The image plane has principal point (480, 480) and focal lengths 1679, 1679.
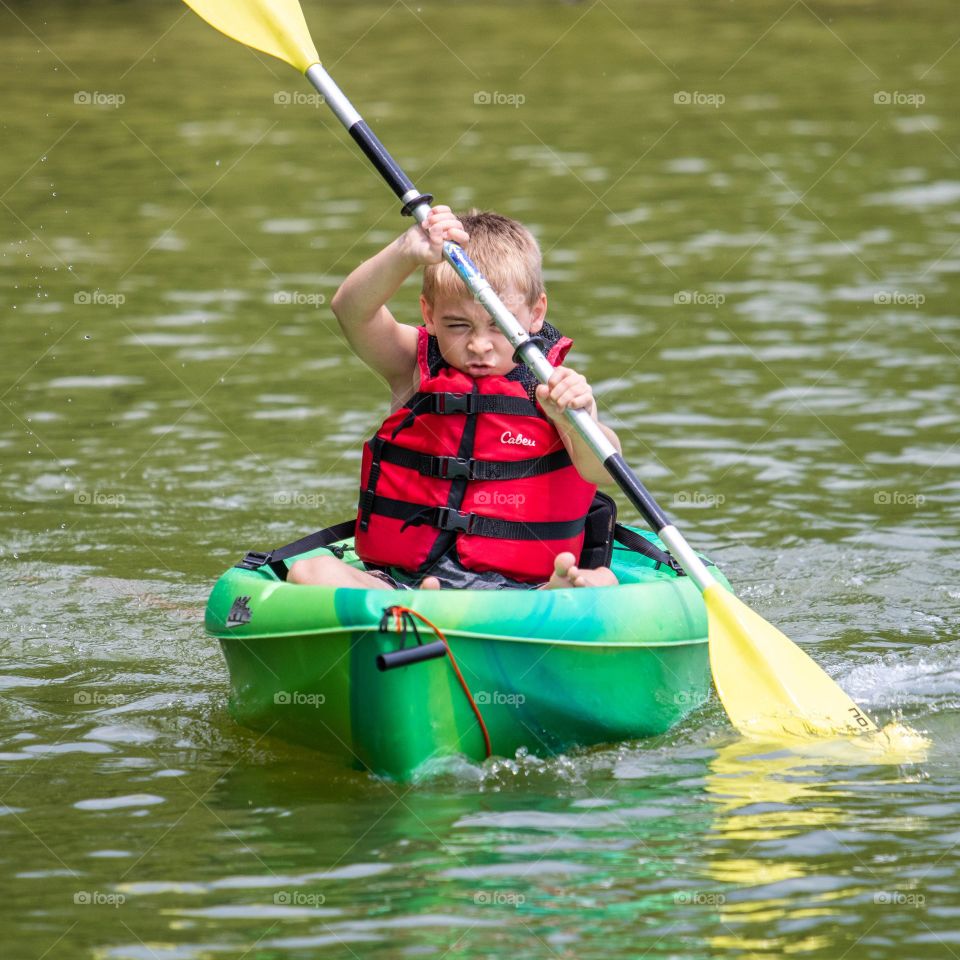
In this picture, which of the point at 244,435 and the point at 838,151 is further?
the point at 838,151

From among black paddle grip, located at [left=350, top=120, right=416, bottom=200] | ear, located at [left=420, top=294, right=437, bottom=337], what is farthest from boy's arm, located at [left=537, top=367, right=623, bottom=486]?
black paddle grip, located at [left=350, top=120, right=416, bottom=200]

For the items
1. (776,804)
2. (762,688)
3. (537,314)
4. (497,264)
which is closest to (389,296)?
(497,264)

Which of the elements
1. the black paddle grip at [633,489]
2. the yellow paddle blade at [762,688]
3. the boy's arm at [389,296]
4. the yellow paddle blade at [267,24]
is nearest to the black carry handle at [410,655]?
the black paddle grip at [633,489]

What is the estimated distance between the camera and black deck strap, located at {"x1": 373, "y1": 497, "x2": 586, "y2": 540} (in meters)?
4.20

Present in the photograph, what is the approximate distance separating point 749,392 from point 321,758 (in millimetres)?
3807

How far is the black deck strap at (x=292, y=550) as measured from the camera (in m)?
4.27

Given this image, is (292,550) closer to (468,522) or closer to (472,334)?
(468,522)

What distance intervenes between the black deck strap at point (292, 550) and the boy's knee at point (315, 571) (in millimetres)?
128

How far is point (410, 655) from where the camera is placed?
3.54 meters

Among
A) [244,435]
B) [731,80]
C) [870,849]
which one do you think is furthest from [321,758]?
[731,80]

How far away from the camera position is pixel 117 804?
3791 millimetres

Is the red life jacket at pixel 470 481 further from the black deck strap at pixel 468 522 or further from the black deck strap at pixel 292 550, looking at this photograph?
the black deck strap at pixel 292 550

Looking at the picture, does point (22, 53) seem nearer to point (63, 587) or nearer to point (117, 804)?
point (63, 587)

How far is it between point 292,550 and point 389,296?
0.75 meters
